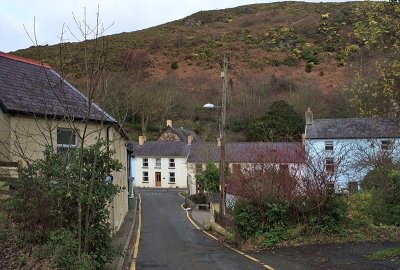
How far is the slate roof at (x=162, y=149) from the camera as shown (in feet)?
215

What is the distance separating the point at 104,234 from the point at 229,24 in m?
156

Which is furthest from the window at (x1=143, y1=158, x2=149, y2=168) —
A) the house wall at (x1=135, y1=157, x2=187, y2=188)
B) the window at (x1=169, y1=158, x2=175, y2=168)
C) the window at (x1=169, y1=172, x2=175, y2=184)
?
the window at (x1=169, y1=172, x2=175, y2=184)

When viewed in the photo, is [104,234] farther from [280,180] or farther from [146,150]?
[146,150]

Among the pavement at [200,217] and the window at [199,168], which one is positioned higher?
the window at [199,168]

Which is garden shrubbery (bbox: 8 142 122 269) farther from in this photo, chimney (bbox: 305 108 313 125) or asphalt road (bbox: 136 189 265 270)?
chimney (bbox: 305 108 313 125)

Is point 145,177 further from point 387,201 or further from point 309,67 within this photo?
point 387,201

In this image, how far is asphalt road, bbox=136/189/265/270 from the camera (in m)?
13.0

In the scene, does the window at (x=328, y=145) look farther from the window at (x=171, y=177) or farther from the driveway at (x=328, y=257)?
the driveway at (x=328, y=257)

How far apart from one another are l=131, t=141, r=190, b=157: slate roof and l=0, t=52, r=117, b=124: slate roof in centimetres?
4634

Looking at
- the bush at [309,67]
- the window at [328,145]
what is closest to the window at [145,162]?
the window at [328,145]

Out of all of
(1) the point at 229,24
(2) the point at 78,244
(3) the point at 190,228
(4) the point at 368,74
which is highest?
(1) the point at 229,24

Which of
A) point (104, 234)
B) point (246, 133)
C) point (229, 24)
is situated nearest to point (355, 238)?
point (104, 234)

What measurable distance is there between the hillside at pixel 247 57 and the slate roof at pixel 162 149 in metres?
6.70

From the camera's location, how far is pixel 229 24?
6289 inches
